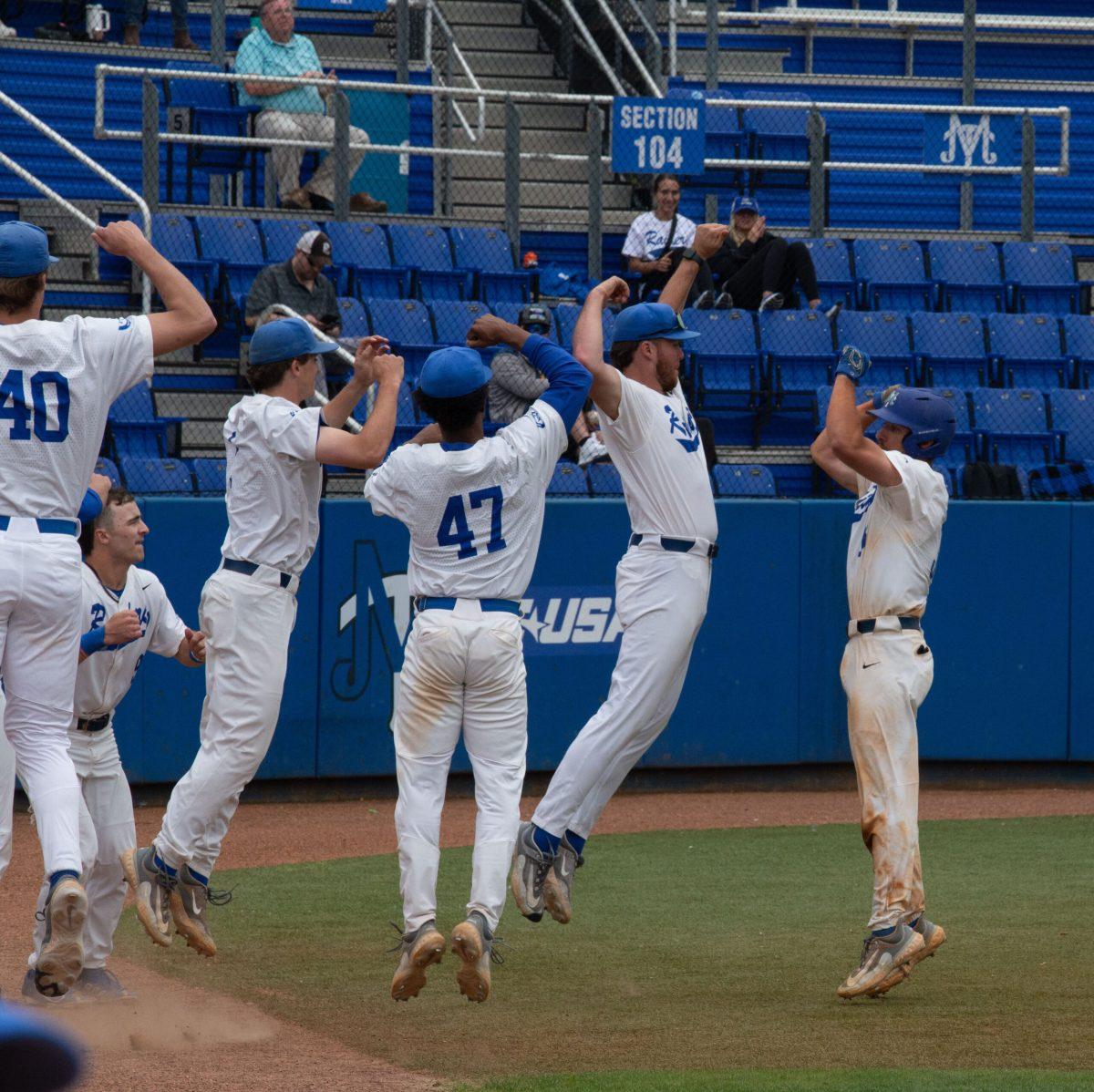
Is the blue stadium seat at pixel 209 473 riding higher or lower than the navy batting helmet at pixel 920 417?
lower

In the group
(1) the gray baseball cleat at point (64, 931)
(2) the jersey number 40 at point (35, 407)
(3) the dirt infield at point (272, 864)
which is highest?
(2) the jersey number 40 at point (35, 407)

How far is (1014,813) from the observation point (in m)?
10.9

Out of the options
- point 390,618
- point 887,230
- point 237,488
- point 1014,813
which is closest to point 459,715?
point 237,488

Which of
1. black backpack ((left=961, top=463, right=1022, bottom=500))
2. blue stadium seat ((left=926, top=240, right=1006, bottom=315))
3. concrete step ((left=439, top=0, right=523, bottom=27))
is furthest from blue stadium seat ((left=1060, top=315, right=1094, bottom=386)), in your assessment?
concrete step ((left=439, top=0, right=523, bottom=27))

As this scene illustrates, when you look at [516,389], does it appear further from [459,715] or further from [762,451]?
[459,715]

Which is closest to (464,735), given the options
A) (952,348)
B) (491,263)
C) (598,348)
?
(598,348)

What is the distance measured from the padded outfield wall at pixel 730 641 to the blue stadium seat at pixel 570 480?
0.97m

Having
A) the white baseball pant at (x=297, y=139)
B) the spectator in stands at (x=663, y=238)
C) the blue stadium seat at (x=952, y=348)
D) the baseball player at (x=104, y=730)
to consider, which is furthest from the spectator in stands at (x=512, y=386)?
the baseball player at (x=104, y=730)

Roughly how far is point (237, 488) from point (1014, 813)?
6.29 metres

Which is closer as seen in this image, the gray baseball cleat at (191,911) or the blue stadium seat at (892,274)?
the gray baseball cleat at (191,911)

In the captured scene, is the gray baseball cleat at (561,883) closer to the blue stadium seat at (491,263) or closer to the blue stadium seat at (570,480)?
the blue stadium seat at (570,480)

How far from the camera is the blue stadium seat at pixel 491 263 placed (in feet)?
46.8

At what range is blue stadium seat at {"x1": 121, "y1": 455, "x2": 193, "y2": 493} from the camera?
11.1 metres

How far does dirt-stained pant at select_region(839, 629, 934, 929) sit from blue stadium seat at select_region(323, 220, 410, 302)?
8178 mm
